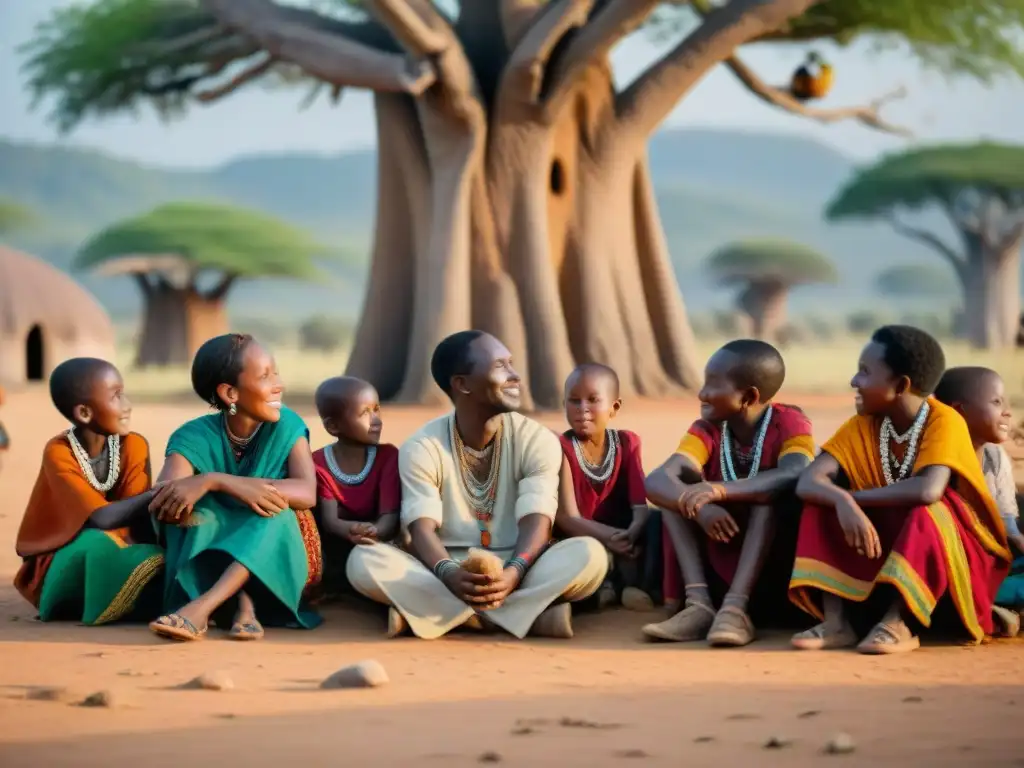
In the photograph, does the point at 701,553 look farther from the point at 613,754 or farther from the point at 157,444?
the point at 157,444

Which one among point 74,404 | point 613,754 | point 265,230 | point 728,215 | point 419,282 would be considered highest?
point 728,215

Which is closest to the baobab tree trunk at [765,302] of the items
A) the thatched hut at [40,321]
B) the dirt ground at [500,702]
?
the thatched hut at [40,321]

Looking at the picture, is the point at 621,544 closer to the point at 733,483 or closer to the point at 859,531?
the point at 733,483

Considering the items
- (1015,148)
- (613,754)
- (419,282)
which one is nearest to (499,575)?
(613,754)

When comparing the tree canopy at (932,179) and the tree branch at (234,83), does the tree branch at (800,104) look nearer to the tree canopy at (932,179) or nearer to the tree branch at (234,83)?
the tree branch at (234,83)

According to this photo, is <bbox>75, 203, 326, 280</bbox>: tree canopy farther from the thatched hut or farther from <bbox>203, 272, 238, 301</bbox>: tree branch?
the thatched hut

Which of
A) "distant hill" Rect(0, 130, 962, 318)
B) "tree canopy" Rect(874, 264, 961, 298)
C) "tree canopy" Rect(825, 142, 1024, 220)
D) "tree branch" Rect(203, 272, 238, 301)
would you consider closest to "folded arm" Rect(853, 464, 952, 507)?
"tree branch" Rect(203, 272, 238, 301)

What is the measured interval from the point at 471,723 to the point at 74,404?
2.47m

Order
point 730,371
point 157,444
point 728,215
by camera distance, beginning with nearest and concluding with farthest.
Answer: point 730,371
point 157,444
point 728,215

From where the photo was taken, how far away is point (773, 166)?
160m

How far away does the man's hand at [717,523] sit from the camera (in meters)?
5.67

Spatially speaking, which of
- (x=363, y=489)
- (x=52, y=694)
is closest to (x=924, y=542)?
(x=363, y=489)

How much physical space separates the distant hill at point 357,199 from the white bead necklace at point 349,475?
346 feet

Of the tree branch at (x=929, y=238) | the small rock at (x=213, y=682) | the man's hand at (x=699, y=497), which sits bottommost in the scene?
the small rock at (x=213, y=682)
